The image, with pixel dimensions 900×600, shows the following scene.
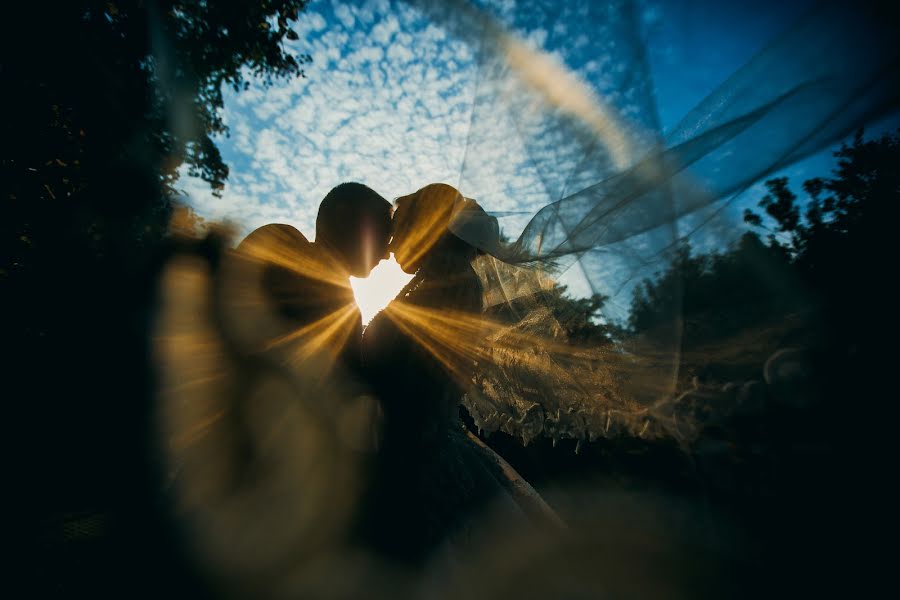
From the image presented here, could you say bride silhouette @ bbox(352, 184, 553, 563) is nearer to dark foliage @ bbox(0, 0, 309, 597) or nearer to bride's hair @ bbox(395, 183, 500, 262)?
bride's hair @ bbox(395, 183, 500, 262)

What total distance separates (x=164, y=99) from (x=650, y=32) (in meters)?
9.70

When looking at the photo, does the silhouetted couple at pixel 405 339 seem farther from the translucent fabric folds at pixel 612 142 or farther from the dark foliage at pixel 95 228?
the dark foliage at pixel 95 228

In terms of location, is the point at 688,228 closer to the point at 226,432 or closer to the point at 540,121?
the point at 540,121

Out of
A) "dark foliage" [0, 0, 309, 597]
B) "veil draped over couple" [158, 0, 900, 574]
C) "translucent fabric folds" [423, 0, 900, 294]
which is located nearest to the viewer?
"translucent fabric folds" [423, 0, 900, 294]

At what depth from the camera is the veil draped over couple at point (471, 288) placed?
1.12 meters

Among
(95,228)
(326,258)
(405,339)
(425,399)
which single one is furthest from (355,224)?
(95,228)

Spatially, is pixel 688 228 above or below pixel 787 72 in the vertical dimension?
below

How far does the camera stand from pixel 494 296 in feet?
7.15

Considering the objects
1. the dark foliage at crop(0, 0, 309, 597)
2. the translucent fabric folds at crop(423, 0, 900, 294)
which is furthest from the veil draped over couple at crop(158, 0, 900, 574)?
the dark foliage at crop(0, 0, 309, 597)

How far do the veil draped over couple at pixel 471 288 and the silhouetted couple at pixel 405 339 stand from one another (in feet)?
0.03

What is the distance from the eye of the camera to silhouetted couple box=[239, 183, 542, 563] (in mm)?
1370

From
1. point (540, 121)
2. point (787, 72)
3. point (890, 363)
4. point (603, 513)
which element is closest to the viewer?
point (787, 72)

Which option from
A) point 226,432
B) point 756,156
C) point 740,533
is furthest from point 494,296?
point 740,533

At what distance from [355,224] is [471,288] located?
772 mm
